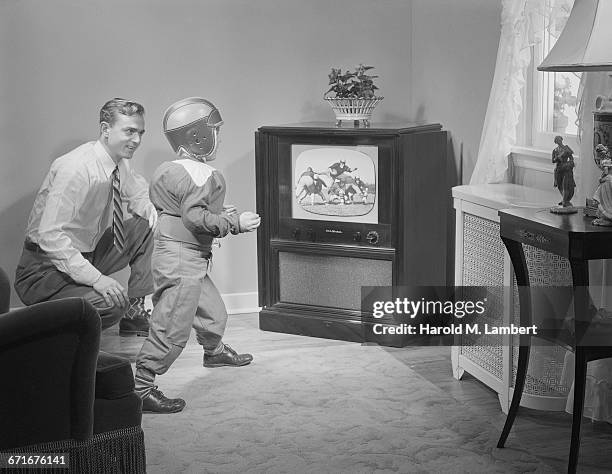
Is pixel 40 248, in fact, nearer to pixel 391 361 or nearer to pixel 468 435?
pixel 391 361

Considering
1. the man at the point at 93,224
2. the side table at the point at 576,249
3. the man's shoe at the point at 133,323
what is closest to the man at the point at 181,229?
the man at the point at 93,224

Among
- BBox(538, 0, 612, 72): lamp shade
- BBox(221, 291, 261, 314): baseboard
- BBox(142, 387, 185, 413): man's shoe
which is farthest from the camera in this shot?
BBox(221, 291, 261, 314): baseboard

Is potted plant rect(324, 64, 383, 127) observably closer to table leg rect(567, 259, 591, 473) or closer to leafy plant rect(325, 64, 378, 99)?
leafy plant rect(325, 64, 378, 99)

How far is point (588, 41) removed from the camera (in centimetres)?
275

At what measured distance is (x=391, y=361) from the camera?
4.29 m

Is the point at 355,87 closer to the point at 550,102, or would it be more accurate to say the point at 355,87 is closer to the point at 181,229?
the point at 550,102

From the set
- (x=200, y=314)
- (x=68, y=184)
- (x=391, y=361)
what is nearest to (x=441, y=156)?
(x=391, y=361)

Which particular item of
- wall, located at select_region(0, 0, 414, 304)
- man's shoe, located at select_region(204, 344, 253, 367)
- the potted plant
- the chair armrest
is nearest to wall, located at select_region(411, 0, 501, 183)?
wall, located at select_region(0, 0, 414, 304)

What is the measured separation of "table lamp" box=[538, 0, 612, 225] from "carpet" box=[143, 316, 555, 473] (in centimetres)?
96

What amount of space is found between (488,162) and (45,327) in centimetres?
238

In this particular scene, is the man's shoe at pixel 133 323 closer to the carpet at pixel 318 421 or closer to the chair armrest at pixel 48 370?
the carpet at pixel 318 421

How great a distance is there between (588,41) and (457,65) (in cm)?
200

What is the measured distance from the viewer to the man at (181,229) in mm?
3674

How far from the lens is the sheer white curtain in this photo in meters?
3.82
